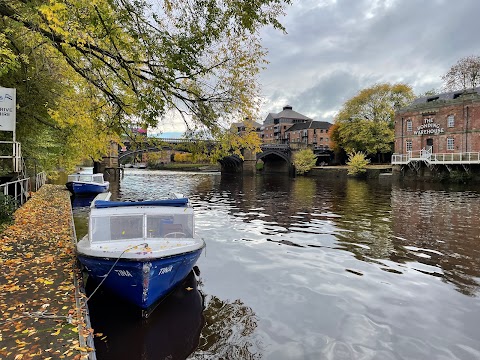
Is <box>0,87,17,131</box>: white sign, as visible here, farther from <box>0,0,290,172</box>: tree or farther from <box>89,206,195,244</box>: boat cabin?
<box>89,206,195,244</box>: boat cabin

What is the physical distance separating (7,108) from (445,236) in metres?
19.3

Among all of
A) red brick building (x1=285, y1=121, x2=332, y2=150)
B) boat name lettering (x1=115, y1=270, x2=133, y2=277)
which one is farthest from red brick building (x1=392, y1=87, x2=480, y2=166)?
red brick building (x1=285, y1=121, x2=332, y2=150)

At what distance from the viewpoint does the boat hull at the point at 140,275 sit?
8109 millimetres

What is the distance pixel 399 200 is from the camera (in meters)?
31.2

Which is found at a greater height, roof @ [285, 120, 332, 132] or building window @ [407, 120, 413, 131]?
roof @ [285, 120, 332, 132]

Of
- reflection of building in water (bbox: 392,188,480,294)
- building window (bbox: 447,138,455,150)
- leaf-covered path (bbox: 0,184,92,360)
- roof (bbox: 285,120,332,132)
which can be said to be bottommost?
reflection of building in water (bbox: 392,188,480,294)

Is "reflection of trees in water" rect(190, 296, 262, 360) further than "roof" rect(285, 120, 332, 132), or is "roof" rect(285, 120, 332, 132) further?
"roof" rect(285, 120, 332, 132)

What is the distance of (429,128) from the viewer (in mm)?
59750

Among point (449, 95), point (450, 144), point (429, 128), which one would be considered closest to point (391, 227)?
point (450, 144)

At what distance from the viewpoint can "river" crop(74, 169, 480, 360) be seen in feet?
24.3

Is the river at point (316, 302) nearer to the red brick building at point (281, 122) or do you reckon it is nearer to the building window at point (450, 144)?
the building window at point (450, 144)

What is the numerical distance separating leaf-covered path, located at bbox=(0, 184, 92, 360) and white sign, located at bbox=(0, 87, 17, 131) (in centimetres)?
399

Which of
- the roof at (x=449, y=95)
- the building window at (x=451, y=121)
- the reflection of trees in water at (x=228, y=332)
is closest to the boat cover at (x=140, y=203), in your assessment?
the reflection of trees in water at (x=228, y=332)

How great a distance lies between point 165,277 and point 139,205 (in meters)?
2.70
